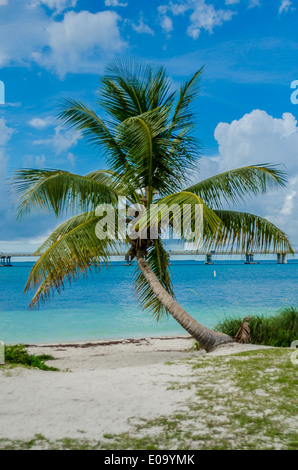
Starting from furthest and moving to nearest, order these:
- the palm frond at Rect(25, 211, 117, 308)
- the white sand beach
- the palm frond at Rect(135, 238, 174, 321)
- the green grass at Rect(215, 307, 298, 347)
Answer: the green grass at Rect(215, 307, 298, 347), the palm frond at Rect(135, 238, 174, 321), the palm frond at Rect(25, 211, 117, 308), the white sand beach

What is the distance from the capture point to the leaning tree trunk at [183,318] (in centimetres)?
920

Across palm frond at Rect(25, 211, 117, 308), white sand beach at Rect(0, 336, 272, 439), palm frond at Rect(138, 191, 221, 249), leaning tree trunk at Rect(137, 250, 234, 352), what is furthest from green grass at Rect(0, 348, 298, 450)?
palm frond at Rect(25, 211, 117, 308)

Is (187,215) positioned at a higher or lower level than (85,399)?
higher

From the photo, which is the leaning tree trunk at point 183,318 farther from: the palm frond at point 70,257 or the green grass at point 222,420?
the green grass at point 222,420

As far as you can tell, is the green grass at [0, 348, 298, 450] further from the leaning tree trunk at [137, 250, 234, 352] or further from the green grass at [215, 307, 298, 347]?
the green grass at [215, 307, 298, 347]

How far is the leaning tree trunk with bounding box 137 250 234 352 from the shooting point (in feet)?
30.2

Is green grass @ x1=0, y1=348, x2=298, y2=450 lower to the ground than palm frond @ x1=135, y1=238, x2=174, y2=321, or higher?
lower

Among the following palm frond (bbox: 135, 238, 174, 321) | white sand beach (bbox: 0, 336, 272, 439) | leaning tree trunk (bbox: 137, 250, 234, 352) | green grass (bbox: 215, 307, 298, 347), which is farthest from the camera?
green grass (bbox: 215, 307, 298, 347)

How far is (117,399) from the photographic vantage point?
559 centimetres

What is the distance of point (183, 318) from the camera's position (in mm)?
9219

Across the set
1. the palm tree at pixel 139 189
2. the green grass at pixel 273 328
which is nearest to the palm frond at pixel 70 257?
the palm tree at pixel 139 189

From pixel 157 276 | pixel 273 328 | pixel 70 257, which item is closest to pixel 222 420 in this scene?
pixel 70 257

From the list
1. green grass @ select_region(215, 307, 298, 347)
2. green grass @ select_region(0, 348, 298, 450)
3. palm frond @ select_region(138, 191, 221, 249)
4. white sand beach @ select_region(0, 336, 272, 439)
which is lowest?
green grass @ select_region(215, 307, 298, 347)

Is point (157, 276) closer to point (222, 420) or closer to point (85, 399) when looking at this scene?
point (85, 399)
